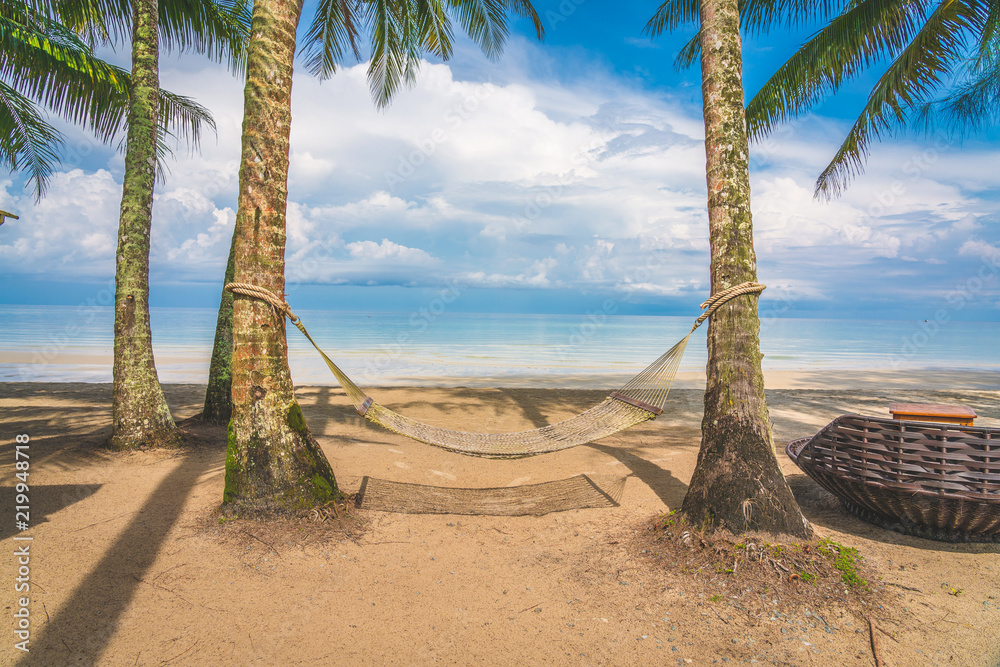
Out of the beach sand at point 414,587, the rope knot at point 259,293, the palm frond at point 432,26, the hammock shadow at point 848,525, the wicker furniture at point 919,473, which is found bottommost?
the beach sand at point 414,587

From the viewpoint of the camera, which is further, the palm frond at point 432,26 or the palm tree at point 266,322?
the palm frond at point 432,26

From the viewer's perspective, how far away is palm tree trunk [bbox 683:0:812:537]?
2.51 meters

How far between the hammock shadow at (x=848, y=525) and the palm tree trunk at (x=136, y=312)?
4756 millimetres

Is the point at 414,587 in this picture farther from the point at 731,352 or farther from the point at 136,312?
the point at 136,312

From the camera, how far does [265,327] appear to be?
2.92 meters

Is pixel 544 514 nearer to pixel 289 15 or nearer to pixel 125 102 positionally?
pixel 289 15

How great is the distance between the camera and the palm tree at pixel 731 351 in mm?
2512

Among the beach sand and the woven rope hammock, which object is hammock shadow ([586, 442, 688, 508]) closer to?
the beach sand

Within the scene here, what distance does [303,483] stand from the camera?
292 centimetres

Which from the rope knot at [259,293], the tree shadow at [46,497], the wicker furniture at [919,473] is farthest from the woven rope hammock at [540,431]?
the tree shadow at [46,497]

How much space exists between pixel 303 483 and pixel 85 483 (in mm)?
1799

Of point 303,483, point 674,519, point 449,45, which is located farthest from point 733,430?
point 449,45

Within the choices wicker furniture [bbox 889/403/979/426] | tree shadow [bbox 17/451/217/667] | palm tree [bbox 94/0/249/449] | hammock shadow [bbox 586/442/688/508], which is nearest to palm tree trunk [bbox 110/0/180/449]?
palm tree [bbox 94/0/249/449]

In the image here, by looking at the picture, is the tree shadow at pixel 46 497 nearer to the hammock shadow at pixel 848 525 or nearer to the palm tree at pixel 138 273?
the palm tree at pixel 138 273
